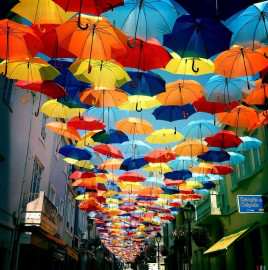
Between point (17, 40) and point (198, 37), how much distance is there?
365 centimetres

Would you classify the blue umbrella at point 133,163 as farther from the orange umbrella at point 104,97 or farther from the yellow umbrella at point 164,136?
the orange umbrella at point 104,97

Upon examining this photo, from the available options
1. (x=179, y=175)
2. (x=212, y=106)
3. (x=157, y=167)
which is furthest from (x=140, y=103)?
(x=179, y=175)

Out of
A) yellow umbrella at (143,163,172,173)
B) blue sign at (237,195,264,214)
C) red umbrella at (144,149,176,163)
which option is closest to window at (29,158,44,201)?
yellow umbrella at (143,163,172,173)

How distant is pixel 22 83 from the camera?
8.91 meters

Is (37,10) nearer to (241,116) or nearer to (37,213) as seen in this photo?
(241,116)

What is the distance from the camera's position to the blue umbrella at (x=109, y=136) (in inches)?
468

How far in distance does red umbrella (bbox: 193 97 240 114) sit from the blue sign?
3952 mm

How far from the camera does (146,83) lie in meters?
8.66

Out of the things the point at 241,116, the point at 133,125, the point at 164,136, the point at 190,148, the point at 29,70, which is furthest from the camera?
the point at 190,148

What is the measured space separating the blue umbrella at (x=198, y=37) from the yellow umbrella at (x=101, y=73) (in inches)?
69.7

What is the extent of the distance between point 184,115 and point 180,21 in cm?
434

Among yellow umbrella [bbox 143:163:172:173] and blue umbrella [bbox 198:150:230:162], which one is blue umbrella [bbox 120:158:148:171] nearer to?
yellow umbrella [bbox 143:163:172:173]

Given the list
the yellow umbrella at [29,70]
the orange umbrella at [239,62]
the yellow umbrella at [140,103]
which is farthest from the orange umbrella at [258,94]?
the yellow umbrella at [29,70]

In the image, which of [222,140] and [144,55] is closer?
[144,55]
